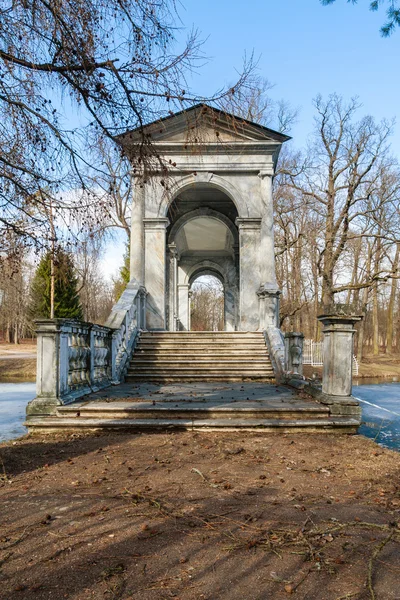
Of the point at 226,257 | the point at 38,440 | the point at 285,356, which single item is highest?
the point at 226,257

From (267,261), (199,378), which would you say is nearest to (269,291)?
(267,261)

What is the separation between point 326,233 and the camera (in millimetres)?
24391

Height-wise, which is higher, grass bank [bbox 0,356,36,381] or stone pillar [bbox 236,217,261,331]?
stone pillar [bbox 236,217,261,331]

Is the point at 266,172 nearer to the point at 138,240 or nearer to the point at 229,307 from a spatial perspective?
the point at 138,240

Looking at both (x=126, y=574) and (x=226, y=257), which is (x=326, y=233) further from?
(x=126, y=574)

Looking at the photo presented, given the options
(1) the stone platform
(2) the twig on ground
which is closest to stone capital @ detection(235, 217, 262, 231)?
(1) the stone platform

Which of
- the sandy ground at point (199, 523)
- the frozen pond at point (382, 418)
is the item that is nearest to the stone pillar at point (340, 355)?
the frozen pond at point (382, 418)

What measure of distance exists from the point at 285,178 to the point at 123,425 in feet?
77.1

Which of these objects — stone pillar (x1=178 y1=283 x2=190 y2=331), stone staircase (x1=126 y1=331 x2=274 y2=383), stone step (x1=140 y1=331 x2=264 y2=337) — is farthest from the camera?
stone pillar (x1=178 y1=283 x2=190 y2=331)

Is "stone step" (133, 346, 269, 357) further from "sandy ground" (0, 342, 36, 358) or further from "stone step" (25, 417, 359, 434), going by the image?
"sandy ground" (0, 342, 36, 358)

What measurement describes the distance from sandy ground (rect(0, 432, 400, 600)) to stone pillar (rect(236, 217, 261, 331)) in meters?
7.72

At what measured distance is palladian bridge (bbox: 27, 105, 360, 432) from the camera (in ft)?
19.5

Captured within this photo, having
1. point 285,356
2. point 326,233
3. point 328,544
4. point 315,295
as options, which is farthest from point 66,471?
point 315,295

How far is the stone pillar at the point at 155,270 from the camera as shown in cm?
1280
